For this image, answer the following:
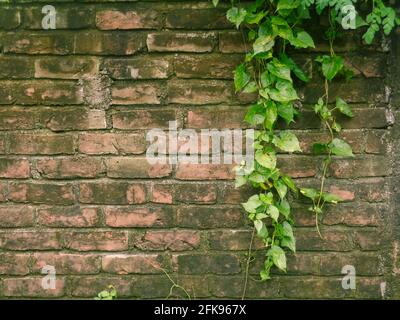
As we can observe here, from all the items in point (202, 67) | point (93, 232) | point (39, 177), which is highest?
point (202, 67)

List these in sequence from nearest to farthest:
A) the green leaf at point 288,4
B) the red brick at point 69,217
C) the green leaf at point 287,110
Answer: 1. the green leaf at point 288,4
2. the green leaf at point 287,110
3. the red brick at point 69,217

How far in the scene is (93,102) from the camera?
1.79 m

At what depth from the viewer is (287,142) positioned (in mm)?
1750

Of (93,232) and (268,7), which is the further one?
(93,232)

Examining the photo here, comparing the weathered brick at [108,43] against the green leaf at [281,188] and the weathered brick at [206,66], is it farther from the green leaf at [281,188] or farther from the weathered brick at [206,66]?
the green leaf at [281,188]

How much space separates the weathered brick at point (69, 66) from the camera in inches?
69.8

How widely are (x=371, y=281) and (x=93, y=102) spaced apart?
3.95 feet

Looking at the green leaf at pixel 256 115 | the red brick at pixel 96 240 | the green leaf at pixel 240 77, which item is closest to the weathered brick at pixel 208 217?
the red brick at pixel 96 240

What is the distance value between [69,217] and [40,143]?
29cm

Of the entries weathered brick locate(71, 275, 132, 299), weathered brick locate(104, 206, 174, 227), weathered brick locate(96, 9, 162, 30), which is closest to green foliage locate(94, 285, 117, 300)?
weathered brick locate(71, 275, 132, 299)

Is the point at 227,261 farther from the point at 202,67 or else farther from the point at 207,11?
the point at 207,11

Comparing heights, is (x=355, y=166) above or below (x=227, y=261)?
above

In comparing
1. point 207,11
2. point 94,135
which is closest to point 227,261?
point 94,135

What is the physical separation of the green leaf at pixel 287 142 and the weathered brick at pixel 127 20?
58cm
